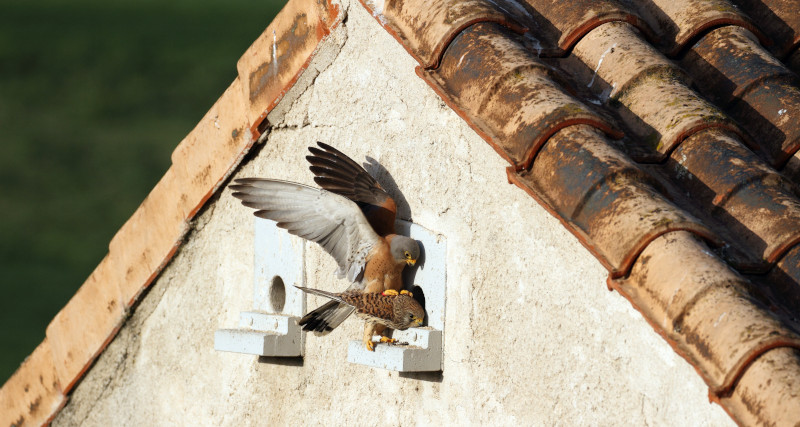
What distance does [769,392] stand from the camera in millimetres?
1856

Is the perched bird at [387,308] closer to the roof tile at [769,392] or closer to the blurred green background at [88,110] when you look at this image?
the roof tile at [769,392]

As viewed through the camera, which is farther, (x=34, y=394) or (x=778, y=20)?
(x=34, y=394)

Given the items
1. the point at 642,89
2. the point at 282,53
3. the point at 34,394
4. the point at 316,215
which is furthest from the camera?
the point at 34,394

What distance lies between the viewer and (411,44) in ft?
9.19

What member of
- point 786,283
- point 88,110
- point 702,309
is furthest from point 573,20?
point 88,110

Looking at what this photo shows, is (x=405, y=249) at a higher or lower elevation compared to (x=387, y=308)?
higher

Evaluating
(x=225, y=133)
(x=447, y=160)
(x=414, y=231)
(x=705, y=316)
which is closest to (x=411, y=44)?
(x=447, y=160)

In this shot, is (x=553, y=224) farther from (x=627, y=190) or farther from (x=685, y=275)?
(x=685, y=275)

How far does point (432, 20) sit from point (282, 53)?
700 mm

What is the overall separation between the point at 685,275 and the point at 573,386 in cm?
45

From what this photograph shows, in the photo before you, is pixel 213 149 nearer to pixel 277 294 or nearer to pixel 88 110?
pixel 277 294

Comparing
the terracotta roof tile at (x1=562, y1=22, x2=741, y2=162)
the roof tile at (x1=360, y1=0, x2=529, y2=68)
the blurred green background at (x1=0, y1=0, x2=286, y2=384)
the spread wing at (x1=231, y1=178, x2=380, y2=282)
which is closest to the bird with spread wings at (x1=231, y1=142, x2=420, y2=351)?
the spread wing at (x1=231, y1=178, x2=380, y2=282)

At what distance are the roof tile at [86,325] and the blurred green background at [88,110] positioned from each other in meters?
→ 7.69

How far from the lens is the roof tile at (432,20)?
273cm
